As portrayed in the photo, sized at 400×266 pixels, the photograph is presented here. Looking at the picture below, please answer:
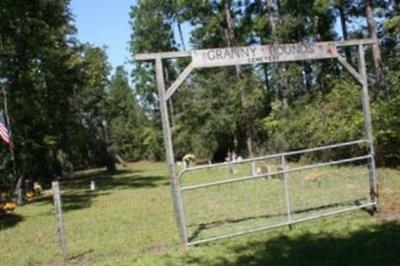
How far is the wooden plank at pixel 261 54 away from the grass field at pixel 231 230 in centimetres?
283

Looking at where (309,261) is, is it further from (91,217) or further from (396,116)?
(396,116)

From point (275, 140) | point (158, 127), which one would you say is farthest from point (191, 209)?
point (158, 127)

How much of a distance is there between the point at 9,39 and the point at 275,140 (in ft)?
41.7

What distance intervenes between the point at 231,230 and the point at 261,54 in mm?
3041

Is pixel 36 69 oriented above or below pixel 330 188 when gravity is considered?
above

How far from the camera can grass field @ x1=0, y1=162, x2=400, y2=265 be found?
8805 millimetres

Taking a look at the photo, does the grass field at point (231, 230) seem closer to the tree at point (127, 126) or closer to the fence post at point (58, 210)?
the fence post at point (58, 210)

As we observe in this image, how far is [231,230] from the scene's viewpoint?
1093 cm

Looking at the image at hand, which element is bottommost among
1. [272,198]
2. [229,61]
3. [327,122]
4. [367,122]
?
[272,198]

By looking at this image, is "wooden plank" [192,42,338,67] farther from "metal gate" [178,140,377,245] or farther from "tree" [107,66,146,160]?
Result: "tree" [107,66,146,160]

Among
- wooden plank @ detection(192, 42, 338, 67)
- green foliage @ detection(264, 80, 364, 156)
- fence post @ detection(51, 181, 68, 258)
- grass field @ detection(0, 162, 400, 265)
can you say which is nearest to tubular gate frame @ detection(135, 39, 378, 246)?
wooden plank @ detection(192, 42, 338, 67)

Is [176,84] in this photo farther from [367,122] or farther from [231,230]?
[367,122]

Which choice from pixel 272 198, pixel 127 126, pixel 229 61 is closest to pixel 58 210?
pixel 229 61

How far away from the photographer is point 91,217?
52.6 ft
